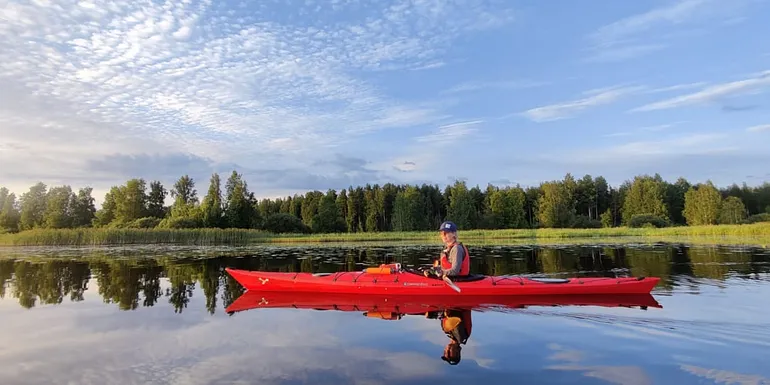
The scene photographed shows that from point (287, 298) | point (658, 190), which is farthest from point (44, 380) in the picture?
point (658, 190)

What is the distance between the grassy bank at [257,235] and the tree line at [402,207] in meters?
10.4

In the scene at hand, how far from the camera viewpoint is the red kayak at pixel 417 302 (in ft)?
30.6

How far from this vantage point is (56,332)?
7836 millimetres

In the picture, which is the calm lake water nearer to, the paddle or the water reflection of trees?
the water reflection of trees

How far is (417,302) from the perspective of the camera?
9.95 m

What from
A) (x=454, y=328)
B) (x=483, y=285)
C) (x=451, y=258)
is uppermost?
(x=451, y=258)

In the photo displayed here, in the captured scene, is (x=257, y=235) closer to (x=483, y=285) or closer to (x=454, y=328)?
(x=483, y=285)

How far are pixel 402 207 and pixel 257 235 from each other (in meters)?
24.0

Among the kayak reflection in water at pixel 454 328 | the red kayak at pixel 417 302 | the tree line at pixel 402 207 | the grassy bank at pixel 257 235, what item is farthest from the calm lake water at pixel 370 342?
the tree line at pixel 402 207

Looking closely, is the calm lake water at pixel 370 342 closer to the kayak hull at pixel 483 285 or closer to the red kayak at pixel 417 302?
the red kayak at pixel 417 302

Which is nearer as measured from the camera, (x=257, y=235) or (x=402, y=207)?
(x=257, y=235)

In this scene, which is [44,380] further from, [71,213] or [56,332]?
[71,213]

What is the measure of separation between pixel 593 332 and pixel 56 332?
8592 mm

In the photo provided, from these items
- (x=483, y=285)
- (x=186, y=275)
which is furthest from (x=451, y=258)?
(x=186, y=275)
